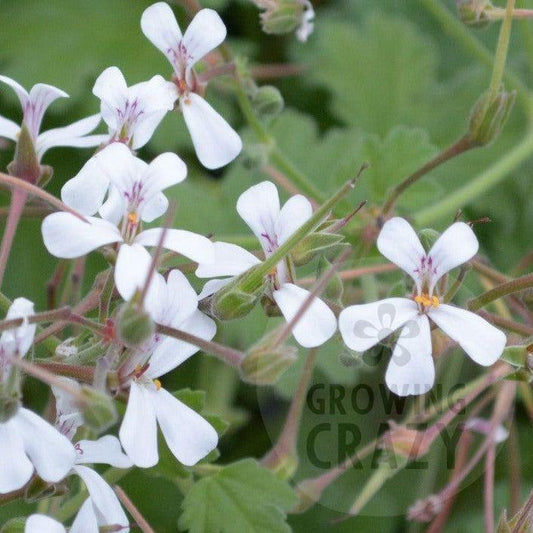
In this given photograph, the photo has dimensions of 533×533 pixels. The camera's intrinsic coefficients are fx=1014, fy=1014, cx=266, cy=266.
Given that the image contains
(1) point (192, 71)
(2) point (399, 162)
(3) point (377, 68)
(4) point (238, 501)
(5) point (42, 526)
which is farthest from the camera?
(3) point (377, 68)

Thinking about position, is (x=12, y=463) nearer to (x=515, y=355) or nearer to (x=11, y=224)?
(x=11, y=224)

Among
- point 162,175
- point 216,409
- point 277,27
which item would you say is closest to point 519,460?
point 216,409

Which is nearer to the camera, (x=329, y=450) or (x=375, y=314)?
(x=375, y=314)

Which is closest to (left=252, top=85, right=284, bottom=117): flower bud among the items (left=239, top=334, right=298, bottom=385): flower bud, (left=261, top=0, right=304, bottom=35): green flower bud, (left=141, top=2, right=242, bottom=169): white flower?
(left=261, top=0, right=304, bottom=35): green flower bud

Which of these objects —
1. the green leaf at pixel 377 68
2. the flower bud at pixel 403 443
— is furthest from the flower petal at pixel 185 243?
the green leaf at pixel 377 68

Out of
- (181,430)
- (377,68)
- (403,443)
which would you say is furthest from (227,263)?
(377,68)

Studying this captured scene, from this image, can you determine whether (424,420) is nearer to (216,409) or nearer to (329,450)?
(329,450)

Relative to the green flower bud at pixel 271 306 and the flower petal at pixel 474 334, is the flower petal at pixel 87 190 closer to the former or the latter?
the green flower bud at pixel 271 306
